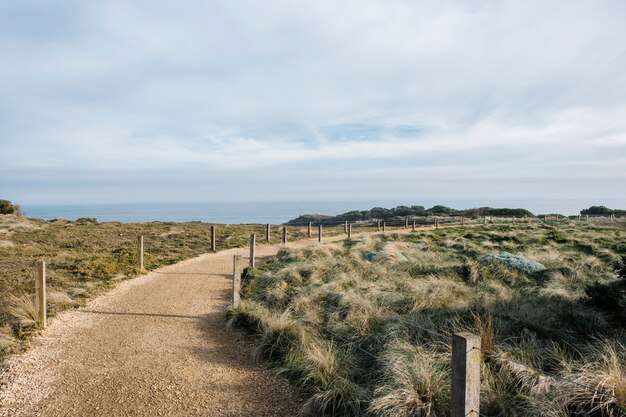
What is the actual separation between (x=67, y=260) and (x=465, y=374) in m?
15.4

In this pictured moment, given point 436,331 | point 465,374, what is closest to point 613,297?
point 436,331

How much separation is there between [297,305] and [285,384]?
9.96 feet

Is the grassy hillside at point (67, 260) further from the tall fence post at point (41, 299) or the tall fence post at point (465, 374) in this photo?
the tall fence post at point (465, 374)

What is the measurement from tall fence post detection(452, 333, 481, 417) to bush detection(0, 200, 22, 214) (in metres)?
43.9

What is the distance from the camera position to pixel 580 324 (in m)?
6.96

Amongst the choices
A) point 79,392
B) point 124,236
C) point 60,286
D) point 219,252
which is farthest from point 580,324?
point 124,236

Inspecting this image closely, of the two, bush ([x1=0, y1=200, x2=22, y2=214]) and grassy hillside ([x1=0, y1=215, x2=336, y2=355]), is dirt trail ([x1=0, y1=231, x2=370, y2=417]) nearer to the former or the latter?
grassy hillside ([x1=0, y1=215, x2=336, y2=355])

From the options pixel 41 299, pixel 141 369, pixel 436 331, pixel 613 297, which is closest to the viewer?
pixel 141 369

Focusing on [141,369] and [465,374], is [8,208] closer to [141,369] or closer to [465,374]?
[141,369]

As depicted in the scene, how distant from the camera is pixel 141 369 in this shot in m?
6.27

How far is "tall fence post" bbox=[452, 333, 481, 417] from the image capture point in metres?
3.41

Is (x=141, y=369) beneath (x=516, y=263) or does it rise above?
beneath

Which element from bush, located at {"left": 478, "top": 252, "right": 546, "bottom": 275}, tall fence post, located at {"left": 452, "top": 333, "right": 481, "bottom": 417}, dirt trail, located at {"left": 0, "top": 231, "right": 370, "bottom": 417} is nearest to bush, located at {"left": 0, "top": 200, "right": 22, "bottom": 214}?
dirt trail, located at {"left": 0, "top": 231, "right": 370, "bottom": 417}

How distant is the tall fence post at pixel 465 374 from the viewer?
3412 mm
